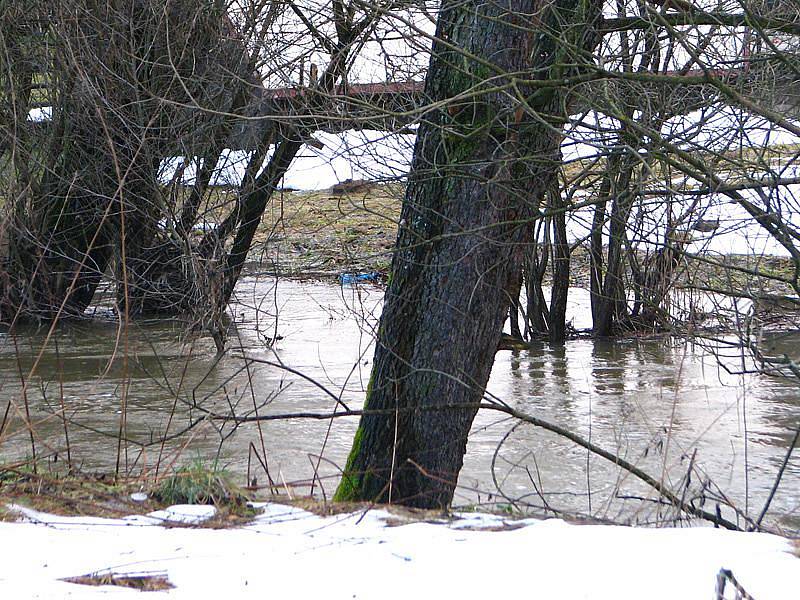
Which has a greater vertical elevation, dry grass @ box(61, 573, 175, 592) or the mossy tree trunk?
the mossy tree trunk

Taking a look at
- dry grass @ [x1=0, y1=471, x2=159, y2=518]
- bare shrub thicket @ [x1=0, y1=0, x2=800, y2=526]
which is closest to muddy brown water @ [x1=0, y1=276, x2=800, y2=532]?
dry grass @ [x1=0, y1=471, x2=159, y2=518]

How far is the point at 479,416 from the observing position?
7887mm

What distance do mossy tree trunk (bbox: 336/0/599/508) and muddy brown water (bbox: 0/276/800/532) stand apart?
31 centimetres

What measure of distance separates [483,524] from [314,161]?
10.4 metres

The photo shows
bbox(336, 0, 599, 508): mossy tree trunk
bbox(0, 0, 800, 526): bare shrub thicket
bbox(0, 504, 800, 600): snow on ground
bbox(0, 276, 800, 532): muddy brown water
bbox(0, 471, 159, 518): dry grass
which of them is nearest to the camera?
bbox(0, 504, 800, 600): snow on ground

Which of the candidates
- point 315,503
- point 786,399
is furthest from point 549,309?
point 315,503

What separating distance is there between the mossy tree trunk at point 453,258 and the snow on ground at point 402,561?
1800 mm

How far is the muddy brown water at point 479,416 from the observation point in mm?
5547

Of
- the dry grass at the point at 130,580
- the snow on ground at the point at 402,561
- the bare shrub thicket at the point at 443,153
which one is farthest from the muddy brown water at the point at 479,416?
the dry grass at the point at 130,580

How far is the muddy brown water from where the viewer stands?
5.55 metres

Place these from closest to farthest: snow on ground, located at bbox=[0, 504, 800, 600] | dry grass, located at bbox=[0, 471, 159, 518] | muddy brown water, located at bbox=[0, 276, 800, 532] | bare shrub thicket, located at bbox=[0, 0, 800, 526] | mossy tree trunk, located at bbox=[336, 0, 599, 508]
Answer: snow on ground, located at bbox=[0, 504, 800, 600], dry grass, located at bbox=[0, 471, 159, 518], bare shrub thicket, located at bbox=[0, 0, 800, 526], mossy tree trunk, located at bbox=[336, 0, 599, 508], muddy brown water, located at bbox=[0, 276, 800, 532]

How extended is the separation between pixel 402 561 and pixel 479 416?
5153 mm

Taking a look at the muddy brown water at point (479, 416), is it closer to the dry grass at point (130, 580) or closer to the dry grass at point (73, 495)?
the dry grass at point (73, 495)

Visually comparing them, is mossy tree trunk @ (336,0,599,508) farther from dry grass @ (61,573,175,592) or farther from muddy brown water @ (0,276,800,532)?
dry grass @ (61,573,175,592)
